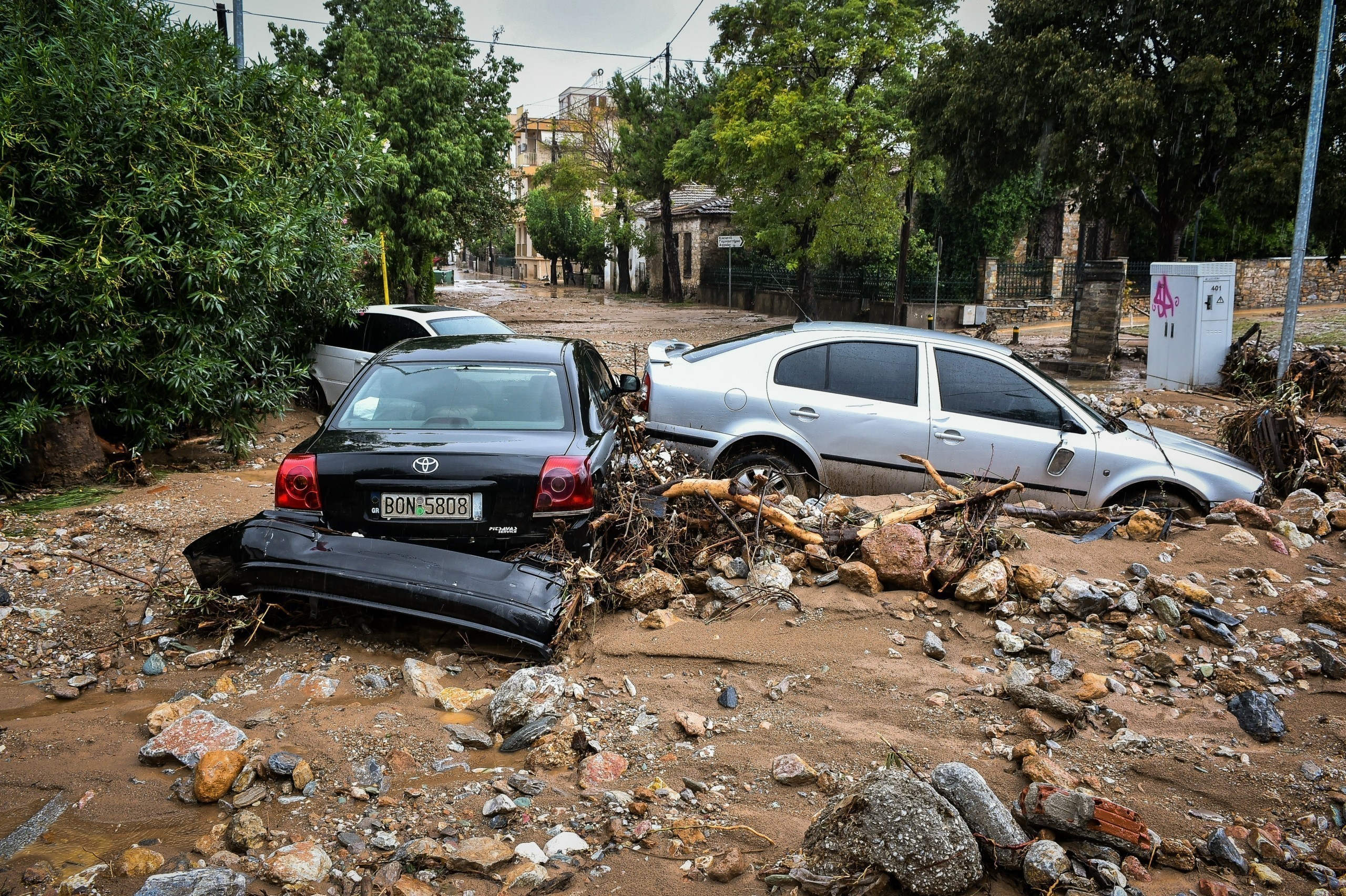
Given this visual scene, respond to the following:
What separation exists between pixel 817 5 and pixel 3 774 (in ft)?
74.6

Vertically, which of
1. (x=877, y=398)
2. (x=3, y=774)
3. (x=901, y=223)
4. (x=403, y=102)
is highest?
(x=403, y=102)

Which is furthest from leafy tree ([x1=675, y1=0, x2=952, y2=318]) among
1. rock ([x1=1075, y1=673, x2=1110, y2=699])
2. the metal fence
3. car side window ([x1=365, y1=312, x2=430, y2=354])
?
rock ([x1=1075, y1=673, x2=1110, y2=699])

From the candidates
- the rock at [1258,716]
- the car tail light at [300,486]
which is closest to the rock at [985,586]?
the rock at [1258,716]

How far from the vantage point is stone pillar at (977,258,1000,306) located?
25.0 m

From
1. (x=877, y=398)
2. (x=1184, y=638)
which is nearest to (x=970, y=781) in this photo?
(x=1184, y=638)

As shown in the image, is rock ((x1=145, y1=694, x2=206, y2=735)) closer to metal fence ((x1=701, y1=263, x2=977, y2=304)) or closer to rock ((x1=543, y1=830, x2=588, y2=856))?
rock ((x1=543, y1=830, x2=588, y2=856))

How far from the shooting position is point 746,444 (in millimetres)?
6652

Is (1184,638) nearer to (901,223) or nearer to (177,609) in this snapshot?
(177,609)

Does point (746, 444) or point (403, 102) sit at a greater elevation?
point (403, 102)

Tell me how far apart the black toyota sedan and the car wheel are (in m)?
3.77

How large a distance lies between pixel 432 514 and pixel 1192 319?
1262cm

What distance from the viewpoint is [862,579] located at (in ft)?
16.0

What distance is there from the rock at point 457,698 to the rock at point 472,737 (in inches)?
7.9

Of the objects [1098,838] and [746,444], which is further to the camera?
[746,444]
